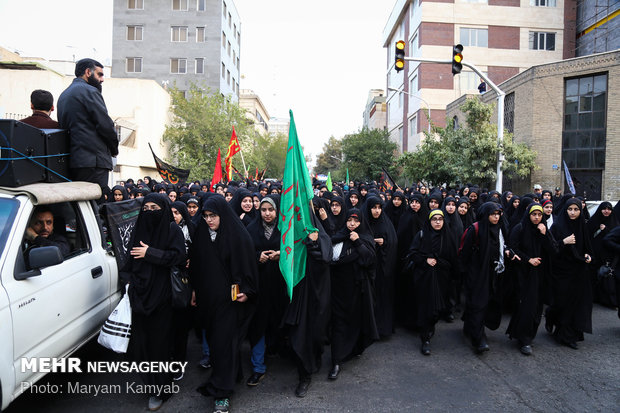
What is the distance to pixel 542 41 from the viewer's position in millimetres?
32719

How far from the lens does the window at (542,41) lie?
3252 centimetres

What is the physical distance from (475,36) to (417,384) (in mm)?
34407

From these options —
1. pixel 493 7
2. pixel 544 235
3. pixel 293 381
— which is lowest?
pixel 293 381

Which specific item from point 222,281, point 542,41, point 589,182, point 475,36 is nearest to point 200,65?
point 475,36

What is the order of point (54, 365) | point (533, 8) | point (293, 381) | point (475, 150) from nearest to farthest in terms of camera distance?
point (54, 365), point (293, 381), point (475, 150), point (533, 8)

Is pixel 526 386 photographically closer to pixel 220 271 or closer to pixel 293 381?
pixel 293 381

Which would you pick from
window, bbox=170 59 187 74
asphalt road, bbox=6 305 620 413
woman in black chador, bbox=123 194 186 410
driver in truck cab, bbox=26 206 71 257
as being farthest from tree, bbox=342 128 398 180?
driver in truck cab, bbox=26 206 71 257

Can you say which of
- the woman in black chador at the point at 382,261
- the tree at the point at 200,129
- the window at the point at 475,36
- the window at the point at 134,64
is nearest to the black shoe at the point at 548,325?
the woman in black chador at the point at 382,261

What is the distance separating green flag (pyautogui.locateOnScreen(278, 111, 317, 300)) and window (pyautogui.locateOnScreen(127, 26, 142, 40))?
3948 centimetres

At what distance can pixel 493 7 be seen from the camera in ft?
106

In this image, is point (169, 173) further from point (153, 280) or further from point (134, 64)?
point (134, 64)

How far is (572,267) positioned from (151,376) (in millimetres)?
5032

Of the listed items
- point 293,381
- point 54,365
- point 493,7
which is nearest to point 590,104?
point 493,7

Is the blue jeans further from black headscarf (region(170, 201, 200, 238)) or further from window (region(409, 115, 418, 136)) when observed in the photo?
window (region(409, 115, 418, 136))
